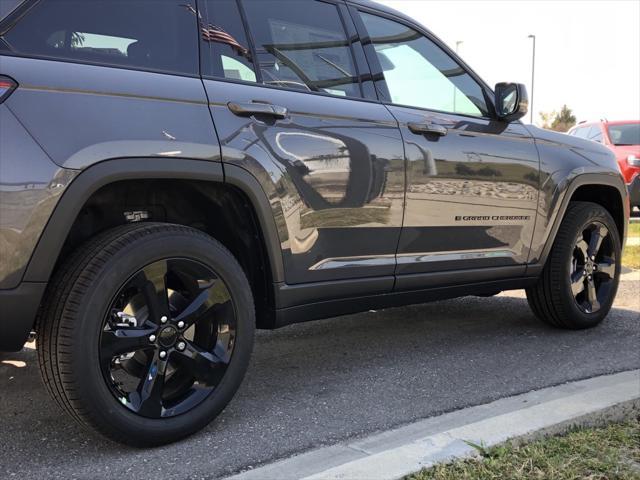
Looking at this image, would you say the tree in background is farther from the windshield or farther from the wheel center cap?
the wheel center cap

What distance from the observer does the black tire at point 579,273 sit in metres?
4.33

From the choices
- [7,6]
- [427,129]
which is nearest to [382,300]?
[427,129]

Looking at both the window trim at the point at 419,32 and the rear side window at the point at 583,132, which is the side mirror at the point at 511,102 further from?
the rear side window at the point at 583,132

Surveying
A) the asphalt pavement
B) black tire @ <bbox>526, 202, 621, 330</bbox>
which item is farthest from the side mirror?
the asphalt pavement

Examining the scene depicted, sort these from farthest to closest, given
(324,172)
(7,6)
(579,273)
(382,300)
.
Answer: (579,273) < (382,300) < (324,172) < (7,6)

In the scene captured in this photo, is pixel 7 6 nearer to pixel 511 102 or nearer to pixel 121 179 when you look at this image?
pixel 121 179

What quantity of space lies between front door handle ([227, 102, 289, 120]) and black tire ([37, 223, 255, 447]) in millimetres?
514

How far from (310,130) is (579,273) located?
7.81 ft

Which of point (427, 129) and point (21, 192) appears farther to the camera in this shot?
point (427, 129)

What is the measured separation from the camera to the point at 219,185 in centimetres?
274

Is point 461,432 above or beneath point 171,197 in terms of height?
beneath

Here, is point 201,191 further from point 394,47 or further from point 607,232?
point 607,232

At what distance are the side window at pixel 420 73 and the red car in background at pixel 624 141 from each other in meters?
8.22

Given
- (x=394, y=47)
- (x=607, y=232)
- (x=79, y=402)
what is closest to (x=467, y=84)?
(x=394, y=47)
